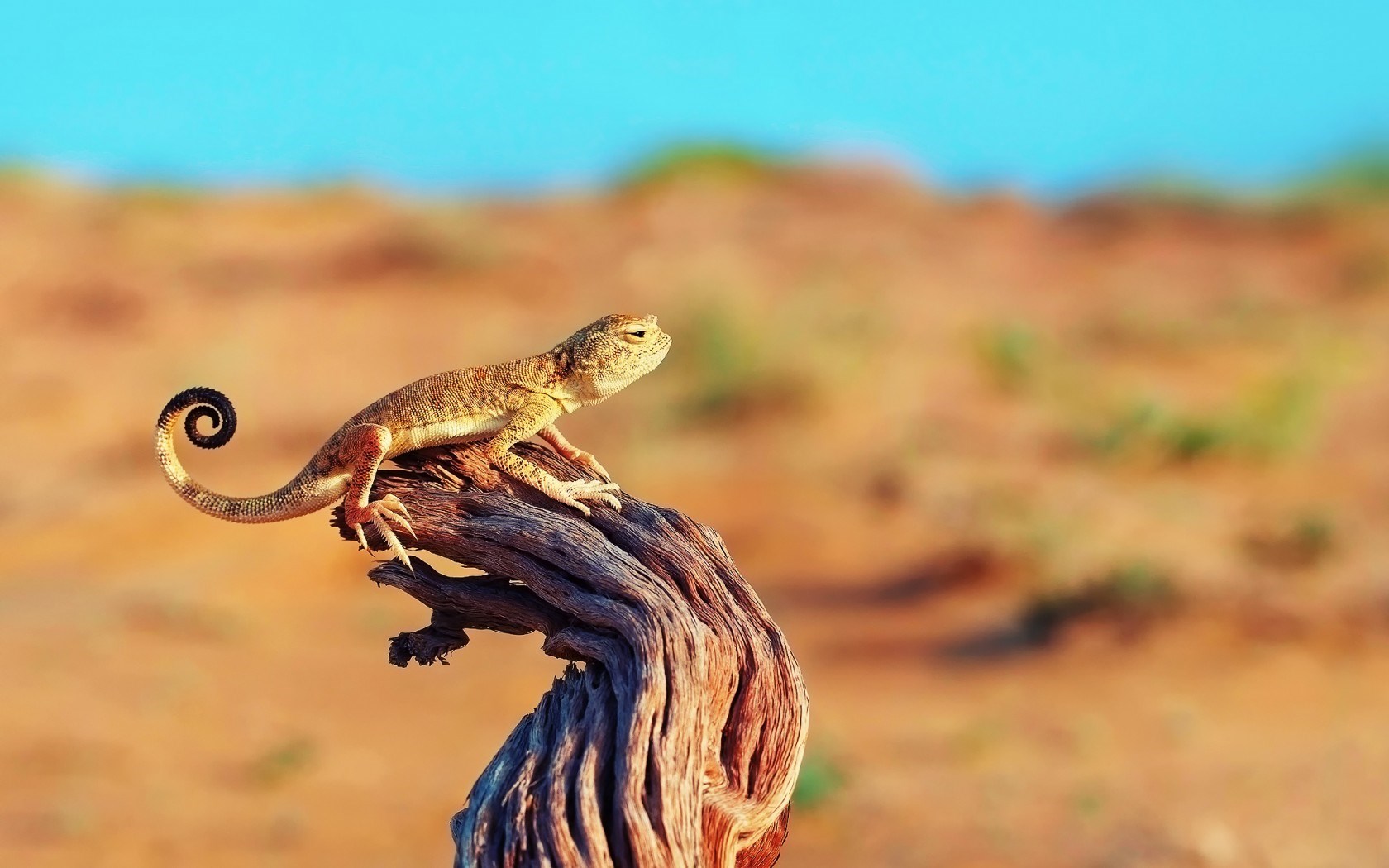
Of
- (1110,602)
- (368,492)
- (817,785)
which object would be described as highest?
(1110,602)

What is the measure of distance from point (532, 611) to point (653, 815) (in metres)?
0.87

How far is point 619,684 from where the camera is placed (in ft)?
14.9

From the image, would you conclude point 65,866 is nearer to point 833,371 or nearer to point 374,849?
point 374,849

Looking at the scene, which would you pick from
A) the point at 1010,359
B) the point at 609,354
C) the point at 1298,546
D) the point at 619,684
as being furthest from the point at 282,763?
the point at 1010,359

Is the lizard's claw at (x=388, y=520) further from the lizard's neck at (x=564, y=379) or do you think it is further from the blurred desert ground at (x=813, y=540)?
the blurred desert ground at (x=813, y=540)

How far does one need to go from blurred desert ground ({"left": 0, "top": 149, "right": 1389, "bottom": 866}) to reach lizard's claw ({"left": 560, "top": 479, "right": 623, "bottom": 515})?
663cm

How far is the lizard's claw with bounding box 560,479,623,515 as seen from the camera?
5.02m

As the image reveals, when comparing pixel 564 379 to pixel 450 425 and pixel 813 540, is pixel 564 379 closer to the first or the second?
pixel 450 425

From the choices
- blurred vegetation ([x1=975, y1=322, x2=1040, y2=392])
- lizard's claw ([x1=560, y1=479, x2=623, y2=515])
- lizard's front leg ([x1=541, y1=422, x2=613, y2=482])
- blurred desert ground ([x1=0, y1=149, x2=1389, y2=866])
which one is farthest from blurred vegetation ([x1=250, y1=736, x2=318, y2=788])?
blurred vegetation ([x1=975, y1=322, x2=1040, y2=392])

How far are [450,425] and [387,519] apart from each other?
1.30ft

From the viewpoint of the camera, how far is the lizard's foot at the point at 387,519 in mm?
5016

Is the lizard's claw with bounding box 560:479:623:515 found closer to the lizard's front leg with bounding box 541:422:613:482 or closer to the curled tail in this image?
the lizard's front leg with bounding box 541:422:613:482

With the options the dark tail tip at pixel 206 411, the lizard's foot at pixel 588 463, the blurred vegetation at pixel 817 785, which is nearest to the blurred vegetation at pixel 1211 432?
the blurred vegetation at pixel 817 785

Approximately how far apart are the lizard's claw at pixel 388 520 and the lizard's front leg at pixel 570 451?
0.64 m
